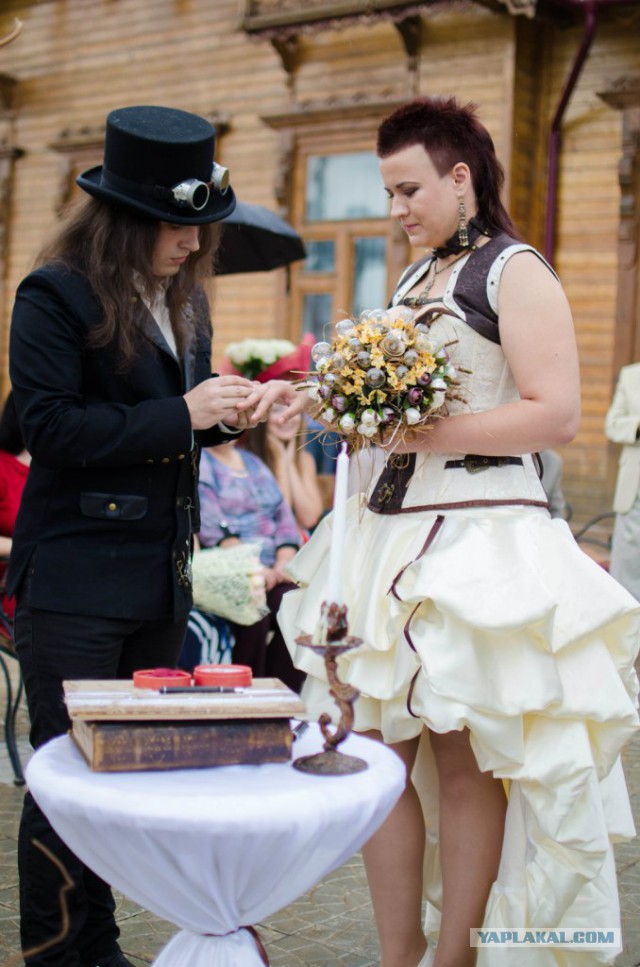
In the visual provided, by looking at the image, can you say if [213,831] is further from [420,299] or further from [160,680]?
[420,299]

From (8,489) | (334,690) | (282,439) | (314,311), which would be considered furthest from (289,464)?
(314,311)

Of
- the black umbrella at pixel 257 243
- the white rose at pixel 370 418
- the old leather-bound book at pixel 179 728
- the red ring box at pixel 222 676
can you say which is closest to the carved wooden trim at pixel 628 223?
the black umbrella at pixel 257 243

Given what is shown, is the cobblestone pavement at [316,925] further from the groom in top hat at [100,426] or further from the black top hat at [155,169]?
the black top hat at [155,169]

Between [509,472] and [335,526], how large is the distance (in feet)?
2.49

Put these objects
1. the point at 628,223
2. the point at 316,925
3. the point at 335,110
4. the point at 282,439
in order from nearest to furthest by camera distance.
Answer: the point at 316,925, the point at 282,439, the point at 628,223, the point at 335,110

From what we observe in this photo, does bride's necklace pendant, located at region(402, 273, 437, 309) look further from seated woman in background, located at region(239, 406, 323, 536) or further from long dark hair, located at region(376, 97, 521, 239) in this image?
seated woman in background, located at region(239, 406, 323, 536)

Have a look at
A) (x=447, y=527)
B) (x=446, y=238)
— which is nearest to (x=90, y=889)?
(x=447, y=527)

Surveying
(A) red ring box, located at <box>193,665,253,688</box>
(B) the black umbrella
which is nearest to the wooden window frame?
(B) the black umbrella

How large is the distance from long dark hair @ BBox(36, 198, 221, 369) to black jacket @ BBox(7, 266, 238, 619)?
0.03 m

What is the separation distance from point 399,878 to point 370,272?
9.16m

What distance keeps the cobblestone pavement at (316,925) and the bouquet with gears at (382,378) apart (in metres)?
1.46

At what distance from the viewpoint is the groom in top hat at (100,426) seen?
2.39 metres

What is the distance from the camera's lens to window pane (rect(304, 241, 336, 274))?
451 inches

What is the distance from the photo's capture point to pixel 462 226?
2.57 meters
